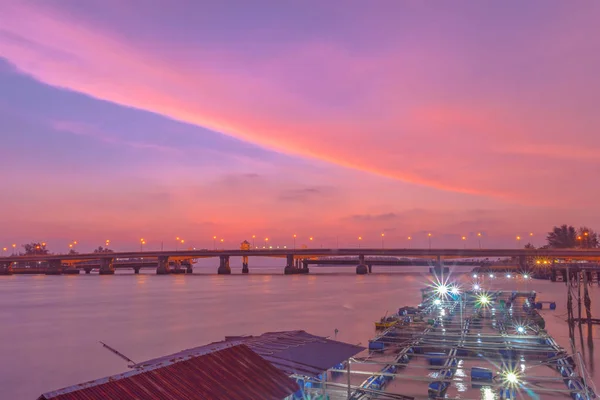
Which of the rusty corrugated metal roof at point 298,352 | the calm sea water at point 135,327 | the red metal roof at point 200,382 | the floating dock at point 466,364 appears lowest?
the calm sea water at point 135,327

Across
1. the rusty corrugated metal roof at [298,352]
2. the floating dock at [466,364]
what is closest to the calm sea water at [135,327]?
the floating dock at [466,364]

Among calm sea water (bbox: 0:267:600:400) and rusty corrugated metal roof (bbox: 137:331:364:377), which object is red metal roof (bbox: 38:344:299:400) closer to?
rusty corrugated metal roof (bbox: 137:331:364:377)

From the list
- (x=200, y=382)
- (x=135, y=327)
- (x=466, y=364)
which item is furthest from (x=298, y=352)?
(x=135, y=327)

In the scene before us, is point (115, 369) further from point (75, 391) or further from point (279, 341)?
point (75, 391)

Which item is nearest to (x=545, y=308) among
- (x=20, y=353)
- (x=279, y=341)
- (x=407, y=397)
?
(x=407, y=397)

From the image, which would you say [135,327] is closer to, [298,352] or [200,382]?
[298,352]

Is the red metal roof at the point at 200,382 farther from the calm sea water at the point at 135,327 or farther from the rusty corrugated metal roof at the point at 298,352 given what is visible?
the calm sea water at the point at 135,327
